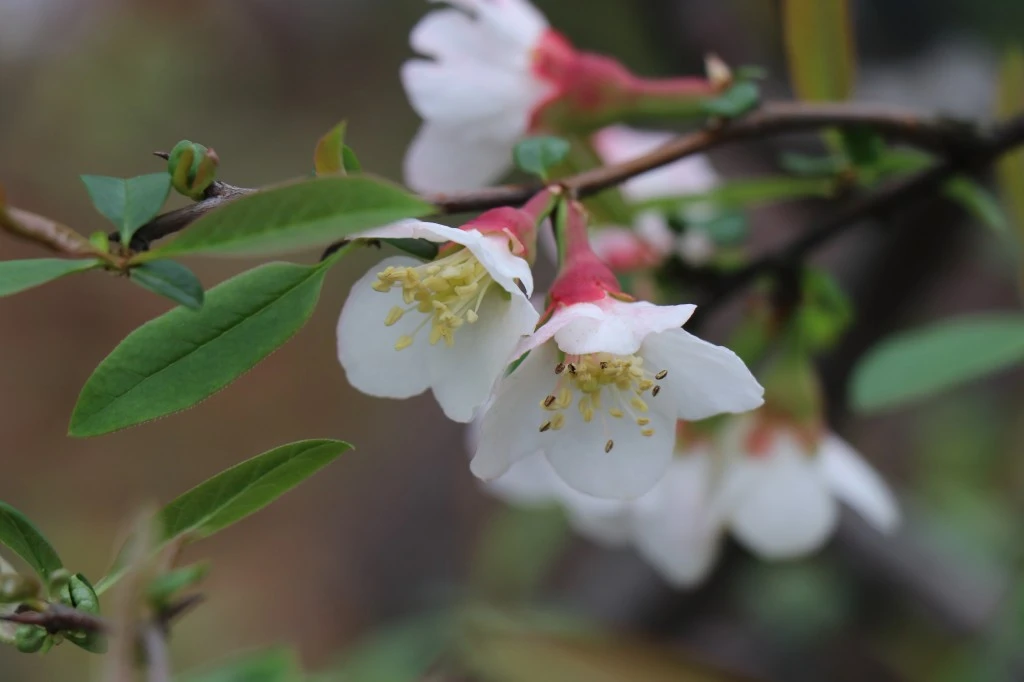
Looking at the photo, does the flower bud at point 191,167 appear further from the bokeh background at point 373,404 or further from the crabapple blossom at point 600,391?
the bokeh background at point 373,404

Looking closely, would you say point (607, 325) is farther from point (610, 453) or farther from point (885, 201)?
point (885, 201)

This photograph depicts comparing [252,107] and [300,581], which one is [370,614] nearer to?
[300,581]

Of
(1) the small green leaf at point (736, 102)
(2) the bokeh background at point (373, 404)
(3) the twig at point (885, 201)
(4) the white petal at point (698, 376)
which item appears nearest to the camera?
(4) the white petal at point (698, 376)

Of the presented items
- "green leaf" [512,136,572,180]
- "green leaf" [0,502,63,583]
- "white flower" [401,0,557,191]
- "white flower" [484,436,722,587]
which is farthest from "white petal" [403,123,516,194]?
"green leaf" [0,502,63,583]

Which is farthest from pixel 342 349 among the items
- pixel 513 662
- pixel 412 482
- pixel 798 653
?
pixel 412 482

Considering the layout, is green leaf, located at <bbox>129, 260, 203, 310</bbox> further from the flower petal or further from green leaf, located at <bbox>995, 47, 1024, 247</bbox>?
→ green leaf, located at <bbox>995, 47, 1024, 247</bbox>

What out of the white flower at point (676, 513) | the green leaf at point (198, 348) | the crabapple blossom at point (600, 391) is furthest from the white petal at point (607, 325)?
the white flower at point (676, 513)
